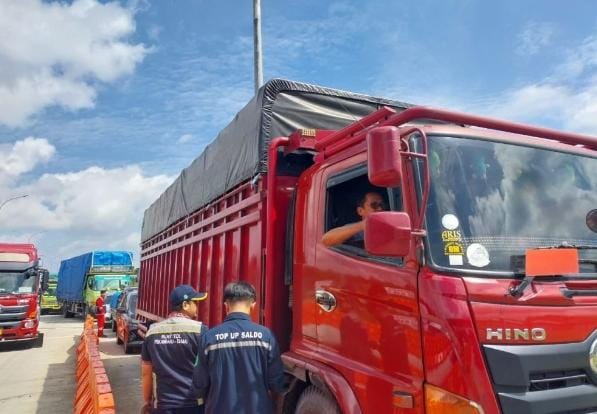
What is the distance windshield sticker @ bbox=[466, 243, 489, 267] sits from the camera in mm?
2471

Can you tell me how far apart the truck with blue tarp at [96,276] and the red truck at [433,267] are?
24.2 meters

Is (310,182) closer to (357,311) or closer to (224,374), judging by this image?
(357,311)

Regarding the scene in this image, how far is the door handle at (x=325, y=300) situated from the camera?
3.18 m

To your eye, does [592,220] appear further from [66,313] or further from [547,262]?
[66,313]

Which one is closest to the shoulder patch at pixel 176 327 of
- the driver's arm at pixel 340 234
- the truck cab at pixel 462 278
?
the truck cab at pixel 462 278


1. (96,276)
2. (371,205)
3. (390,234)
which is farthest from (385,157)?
(96,276)

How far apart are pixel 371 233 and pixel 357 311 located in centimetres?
70

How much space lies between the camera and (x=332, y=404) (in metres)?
3.02

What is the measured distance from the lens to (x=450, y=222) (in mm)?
2568

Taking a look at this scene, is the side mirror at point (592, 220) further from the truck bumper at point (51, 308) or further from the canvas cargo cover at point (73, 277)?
the truck bumper at point (51, 308)

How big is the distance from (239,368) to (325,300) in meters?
0.69

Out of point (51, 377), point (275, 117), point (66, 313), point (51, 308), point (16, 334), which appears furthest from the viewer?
point (51, 308)

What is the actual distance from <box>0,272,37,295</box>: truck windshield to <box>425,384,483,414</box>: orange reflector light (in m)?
15.4

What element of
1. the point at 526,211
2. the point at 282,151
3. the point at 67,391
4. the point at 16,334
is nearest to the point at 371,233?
the point at 526,211
